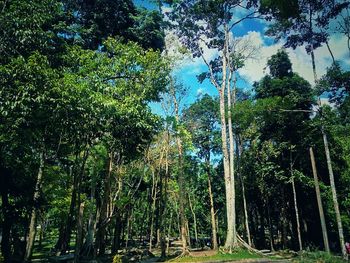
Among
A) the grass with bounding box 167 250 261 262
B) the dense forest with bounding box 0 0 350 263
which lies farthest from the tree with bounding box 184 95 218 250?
the grass with bounding box 167 250 261 262

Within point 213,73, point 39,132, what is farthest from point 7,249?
point 213,73

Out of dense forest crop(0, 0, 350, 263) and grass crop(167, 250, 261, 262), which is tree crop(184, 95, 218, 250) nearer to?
dense forest crop(0, 0, 350, 263)

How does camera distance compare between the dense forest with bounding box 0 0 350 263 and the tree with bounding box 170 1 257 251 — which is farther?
the tree with bounding box 170 1 257 251

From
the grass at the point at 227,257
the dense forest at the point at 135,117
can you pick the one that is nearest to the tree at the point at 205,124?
the dense forest at the point at 135,117

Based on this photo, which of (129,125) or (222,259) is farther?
(222,259)

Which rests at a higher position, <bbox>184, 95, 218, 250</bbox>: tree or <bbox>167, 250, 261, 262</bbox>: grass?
<bbox>184, 95, 218, 250</bbox>: tree

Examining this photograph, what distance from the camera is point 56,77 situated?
10.4 m

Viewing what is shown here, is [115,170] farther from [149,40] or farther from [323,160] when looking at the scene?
[323,160]

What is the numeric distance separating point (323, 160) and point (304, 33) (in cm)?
1224

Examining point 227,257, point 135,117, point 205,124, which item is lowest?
point 227,257

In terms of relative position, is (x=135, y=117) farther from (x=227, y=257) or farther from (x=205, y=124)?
(x=205, y=124)

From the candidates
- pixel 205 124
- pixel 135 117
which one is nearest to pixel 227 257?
pixel 135 117

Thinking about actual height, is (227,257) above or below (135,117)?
below

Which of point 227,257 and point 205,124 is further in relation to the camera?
point 205,124
